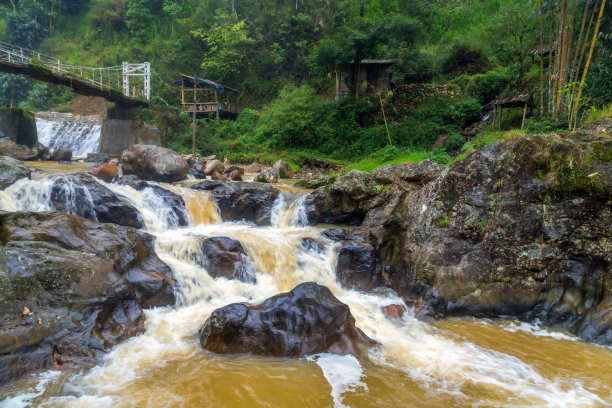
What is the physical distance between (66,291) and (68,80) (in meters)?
16.6

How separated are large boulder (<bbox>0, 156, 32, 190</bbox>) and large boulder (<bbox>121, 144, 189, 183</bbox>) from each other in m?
3.31

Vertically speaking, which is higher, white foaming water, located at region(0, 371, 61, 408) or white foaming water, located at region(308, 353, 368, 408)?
white foaming water, located at region(0, 371, 61, 408)

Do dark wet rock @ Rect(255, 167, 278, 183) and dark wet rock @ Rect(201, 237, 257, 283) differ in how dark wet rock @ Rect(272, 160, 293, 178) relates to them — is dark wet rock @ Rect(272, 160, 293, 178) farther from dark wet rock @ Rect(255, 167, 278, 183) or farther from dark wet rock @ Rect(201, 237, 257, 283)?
dark wet rock @ Rect(201, 237, 257, 283)

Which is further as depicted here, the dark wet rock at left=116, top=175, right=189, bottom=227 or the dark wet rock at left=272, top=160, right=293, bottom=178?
the dark wet rock at left=272, top=160, right=293, bottom=178

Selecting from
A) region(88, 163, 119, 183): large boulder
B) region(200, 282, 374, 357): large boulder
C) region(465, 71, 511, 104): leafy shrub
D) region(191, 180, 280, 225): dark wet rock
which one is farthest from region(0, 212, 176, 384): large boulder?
region(465, 71, 511, 104): leafy shrub

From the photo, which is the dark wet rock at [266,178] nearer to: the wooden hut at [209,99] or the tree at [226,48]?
the wooden hut at [209,99]

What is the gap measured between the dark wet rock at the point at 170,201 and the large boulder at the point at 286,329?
5.16 m

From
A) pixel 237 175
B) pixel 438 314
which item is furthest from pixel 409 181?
pixel 237 175

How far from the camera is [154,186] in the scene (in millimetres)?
10078

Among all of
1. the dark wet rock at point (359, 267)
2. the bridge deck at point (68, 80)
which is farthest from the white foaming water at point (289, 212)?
the bridge deck at point (68, 80)

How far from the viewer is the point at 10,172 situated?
8.66m

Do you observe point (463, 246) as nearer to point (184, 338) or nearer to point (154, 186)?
point (184, 338)

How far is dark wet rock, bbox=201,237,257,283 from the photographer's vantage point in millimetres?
7074

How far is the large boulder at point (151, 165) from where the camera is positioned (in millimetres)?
12000
